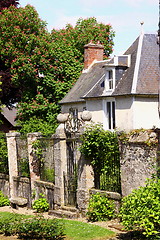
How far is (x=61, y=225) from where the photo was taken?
1045 cm

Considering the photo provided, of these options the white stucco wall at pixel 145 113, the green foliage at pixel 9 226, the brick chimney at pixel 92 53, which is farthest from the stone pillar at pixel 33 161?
the brick chimney at pixel 92 53

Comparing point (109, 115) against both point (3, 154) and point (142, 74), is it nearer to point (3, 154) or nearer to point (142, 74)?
point (142, 74)

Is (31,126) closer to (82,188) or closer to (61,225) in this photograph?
(82,188)

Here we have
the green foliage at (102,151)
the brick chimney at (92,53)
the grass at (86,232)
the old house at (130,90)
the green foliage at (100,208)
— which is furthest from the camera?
the brick chimney at (92,53)

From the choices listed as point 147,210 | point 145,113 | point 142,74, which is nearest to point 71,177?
point 147,210

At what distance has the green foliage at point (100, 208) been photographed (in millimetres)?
11492

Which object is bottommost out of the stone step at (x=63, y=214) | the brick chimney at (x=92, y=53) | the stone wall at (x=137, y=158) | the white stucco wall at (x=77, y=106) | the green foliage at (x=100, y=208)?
the stone step at (x=63, y=214)

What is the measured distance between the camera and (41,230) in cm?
1031

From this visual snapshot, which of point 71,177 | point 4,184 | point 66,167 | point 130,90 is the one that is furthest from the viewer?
point 130,90

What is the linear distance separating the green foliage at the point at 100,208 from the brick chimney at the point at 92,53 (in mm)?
15685

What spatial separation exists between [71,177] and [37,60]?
44.6ft

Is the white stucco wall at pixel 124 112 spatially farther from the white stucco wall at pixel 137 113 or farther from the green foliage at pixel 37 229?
the green foliage at pixel 37 229

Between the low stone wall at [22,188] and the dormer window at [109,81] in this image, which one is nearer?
the low stone wall at [22,188]

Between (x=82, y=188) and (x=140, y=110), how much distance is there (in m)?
7.97
